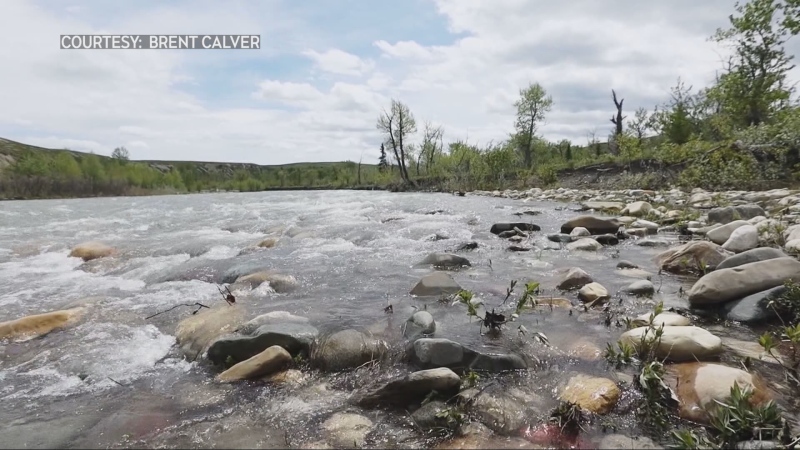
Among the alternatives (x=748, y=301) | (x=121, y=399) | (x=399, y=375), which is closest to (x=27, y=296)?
(x=121, y=399)

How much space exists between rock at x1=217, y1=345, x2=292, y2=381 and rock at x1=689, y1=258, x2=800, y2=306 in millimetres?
3880

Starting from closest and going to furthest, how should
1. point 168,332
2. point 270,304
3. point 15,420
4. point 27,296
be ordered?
point 15,420 < point 168,332 < point 270,304 < point 27,296

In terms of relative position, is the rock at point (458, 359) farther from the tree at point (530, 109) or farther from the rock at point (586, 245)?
the tree at point (530, 109)

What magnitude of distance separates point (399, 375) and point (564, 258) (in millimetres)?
4497

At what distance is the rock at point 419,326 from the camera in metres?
3.54

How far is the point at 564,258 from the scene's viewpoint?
6473mm

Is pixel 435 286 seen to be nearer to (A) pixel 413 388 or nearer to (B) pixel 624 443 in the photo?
(A) pixel 413 388

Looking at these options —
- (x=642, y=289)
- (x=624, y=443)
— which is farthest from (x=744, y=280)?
(x=624, y=443)

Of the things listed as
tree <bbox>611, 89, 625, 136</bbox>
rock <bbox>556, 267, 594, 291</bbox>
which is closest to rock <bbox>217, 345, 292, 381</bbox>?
rock <bbox>556, 267, 594, 291</bbox>

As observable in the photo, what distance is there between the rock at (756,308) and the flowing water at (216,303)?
298 mm

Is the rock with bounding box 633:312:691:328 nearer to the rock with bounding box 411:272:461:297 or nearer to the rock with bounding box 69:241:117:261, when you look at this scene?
the rock with bounding box 411:272:461:297

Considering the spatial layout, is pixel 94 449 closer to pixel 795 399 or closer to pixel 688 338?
pixel 688 338

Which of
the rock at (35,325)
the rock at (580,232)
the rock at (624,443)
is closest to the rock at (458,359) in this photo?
the rock at (624,443)

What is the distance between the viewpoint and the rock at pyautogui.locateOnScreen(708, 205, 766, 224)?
7.70 m
